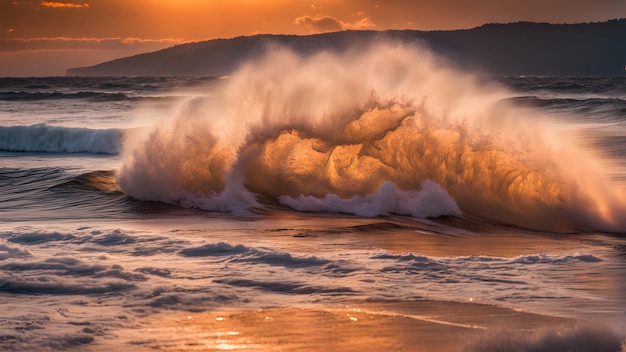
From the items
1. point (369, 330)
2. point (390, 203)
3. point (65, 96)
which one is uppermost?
point (65, 96)

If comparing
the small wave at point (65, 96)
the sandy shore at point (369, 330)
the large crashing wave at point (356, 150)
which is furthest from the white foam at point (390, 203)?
the small wave at point (65, 96)

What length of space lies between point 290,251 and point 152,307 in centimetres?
261

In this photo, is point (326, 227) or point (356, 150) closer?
point (326, 227)

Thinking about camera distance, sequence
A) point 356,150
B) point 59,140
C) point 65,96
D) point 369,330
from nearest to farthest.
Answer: point 369,330 → point 356,150 → point 59,140 → point 65,96

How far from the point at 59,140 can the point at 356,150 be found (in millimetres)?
14407

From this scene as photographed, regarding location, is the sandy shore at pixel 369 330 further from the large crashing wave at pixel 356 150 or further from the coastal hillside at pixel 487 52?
the coastal hillside at pixel 487 52

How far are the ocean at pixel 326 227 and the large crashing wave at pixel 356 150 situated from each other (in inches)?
1.4

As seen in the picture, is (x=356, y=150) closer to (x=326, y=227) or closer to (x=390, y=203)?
(x=390, y=203)

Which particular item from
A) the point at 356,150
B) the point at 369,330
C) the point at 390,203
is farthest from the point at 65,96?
the point at 369,330

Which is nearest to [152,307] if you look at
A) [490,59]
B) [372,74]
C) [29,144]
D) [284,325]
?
[284,325]

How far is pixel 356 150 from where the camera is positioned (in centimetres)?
1522

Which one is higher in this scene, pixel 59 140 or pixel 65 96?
pixel 65 96

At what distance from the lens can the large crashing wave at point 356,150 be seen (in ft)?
46.7

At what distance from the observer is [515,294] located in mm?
7457
